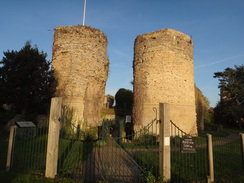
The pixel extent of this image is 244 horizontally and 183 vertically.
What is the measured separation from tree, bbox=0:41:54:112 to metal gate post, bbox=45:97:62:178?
7.51 meters

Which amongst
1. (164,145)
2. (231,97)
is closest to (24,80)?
(164,145)

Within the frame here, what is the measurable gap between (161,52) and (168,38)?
1210mm

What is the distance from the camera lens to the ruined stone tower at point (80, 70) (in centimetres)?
1210

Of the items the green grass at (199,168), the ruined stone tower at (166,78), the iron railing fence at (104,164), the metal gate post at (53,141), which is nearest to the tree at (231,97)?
the ruined stone tower at (166,78)

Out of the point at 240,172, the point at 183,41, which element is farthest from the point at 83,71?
the point at 240,172

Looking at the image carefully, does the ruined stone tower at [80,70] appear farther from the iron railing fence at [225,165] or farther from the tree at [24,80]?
the iron railing fence at [225,165]

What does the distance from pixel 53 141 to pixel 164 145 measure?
299 centimetres

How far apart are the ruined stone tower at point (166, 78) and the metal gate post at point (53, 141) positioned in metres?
8.62

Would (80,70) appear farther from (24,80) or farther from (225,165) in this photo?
(225,165)

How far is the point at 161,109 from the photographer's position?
460 centimetres

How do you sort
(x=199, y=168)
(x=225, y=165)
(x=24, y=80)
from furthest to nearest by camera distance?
(x=24, y=80) < (x=225, y=165) < (x=199, y=168)

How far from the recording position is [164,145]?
14.4 feet

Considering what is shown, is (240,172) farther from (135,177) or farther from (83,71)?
(83,71)

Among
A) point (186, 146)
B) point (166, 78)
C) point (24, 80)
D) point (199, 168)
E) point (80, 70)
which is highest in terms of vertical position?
point (80, 70)
